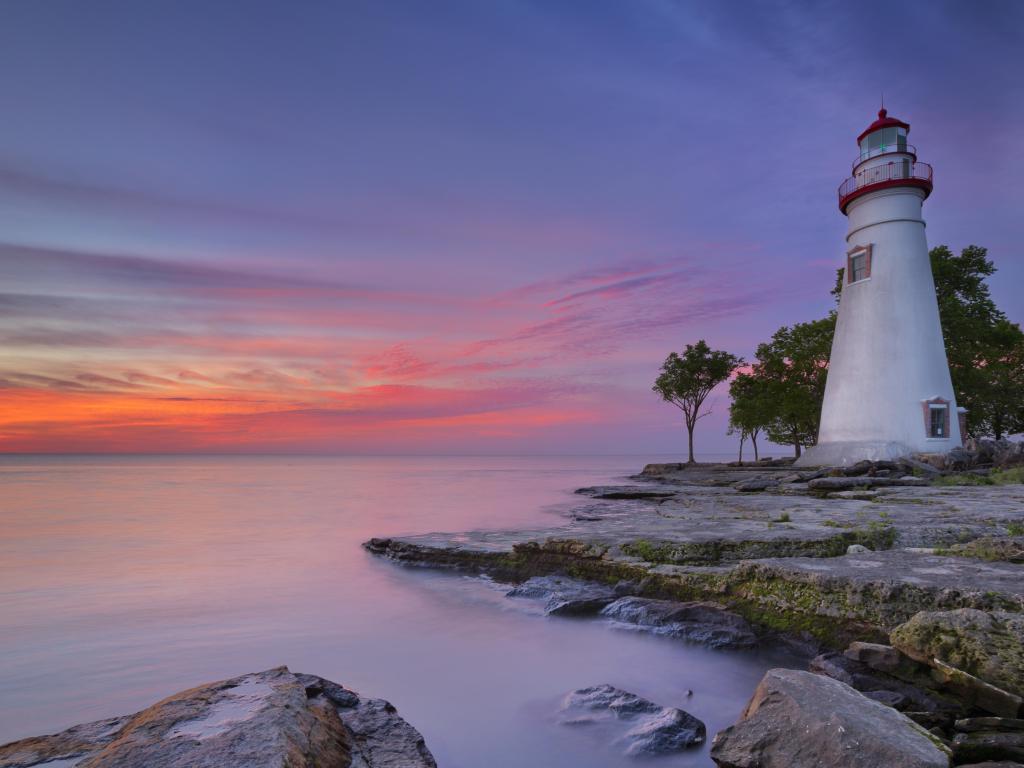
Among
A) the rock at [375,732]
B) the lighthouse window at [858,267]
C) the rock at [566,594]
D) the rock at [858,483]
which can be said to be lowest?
the rock at [566,594]

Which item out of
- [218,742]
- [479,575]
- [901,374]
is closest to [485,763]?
[218,742]

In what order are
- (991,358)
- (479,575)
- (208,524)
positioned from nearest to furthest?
(479,575)
(208,524)
(991,358)

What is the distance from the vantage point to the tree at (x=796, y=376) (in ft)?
125

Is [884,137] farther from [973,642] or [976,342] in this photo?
[973,642]

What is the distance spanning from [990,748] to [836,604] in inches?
86.9

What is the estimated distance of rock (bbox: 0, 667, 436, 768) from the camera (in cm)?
269

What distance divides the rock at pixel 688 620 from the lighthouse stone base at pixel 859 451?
2093 centimetres

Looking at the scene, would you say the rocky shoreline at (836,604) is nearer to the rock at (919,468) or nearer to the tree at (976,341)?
the rock at (919,468)

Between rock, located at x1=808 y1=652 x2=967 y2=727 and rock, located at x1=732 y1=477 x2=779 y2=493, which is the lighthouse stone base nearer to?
rock, located at x1=732 y1=477 x2=779 y2=493

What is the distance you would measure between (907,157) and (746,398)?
22.4 meters

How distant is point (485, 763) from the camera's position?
420 cm

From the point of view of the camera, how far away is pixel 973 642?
3898mm

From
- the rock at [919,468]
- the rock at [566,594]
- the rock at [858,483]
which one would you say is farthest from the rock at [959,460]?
the rock at [566,594]

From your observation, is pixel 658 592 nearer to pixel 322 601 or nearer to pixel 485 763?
pixel 485 763
